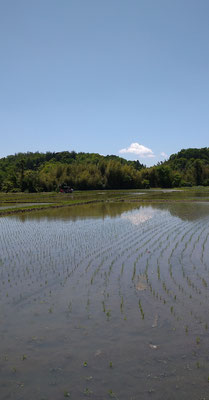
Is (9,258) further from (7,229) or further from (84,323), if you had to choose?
(7,229)

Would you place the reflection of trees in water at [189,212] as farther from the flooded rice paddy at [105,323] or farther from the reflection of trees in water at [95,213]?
the flooded rice paddy at [105,323]

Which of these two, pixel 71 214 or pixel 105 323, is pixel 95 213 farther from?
pixel 105 323

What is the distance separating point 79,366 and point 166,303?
2.50 meters

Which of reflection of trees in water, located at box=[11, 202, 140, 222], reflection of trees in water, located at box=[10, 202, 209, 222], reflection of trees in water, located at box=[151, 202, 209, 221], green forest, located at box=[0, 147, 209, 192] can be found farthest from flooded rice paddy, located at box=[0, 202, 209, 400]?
green forest, located at box=[0, 147, 209, 192]

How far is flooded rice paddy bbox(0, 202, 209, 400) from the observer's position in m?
3.89

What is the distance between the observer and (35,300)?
6.49 meters

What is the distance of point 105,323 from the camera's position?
5402mm

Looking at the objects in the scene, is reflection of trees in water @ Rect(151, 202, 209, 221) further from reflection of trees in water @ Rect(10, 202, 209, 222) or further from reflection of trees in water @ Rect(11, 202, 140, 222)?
reflection of trees in water @ Rect(11, 202, 140, 222)

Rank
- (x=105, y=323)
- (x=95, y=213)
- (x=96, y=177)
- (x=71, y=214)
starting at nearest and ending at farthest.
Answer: (x=105, y=323)
(x=71, y=214)
(x=95, y=213)
(x=96, y=177)

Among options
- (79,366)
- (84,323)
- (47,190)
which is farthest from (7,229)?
(47,190)

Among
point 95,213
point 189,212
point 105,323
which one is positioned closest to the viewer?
point 105,323

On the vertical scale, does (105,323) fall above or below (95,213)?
below

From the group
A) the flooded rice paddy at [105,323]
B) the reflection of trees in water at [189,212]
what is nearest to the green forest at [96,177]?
the reflection of trees in water at [189,212]

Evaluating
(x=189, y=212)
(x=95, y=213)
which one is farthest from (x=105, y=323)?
(x=189, y=212)
